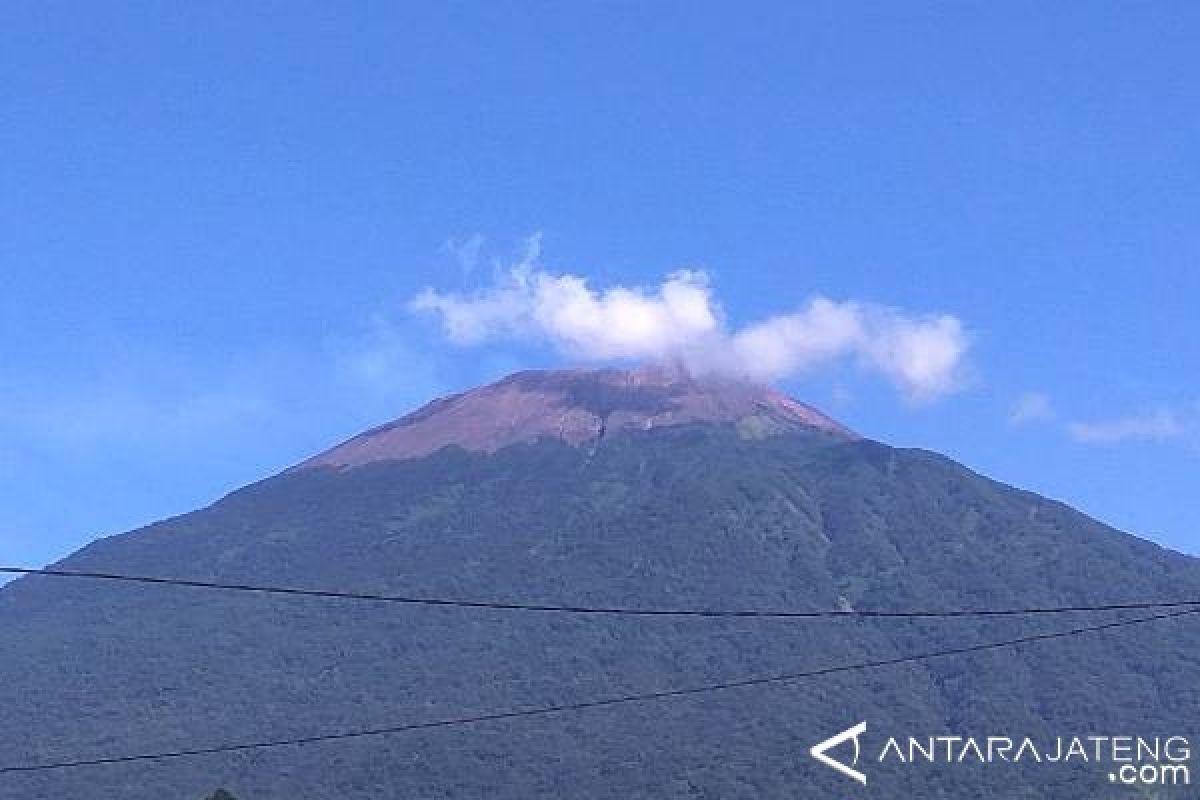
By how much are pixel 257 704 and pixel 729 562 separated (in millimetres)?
46454

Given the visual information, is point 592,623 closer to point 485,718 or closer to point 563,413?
point 485,718

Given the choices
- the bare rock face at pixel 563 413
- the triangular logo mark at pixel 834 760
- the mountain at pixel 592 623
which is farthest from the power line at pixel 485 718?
the bare rock face at pixel 563 413

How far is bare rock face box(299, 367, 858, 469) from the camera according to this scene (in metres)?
185

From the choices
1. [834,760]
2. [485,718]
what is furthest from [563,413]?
[834,760]

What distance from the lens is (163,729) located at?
4818 inches

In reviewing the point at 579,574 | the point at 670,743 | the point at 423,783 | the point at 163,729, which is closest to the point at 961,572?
the point at 579,574

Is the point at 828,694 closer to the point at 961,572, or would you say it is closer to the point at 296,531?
the point at 961,572

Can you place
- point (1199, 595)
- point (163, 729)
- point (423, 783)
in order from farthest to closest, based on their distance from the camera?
point (1199, 595) → point (163, 729) → point (423, 783)

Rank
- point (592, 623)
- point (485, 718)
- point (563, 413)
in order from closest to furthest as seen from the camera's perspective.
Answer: point (485, 718) → point (592, 623) → point (563, 413)

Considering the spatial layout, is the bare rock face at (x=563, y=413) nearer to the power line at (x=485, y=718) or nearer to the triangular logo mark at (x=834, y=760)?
the power line at (x=485, y=718)

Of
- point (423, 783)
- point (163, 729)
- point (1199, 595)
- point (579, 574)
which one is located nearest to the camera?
point (423, 783)

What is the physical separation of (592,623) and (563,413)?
42.3 metres

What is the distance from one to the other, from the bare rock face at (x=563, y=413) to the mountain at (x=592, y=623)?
1.46 feet

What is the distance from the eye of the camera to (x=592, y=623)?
14962 cm
